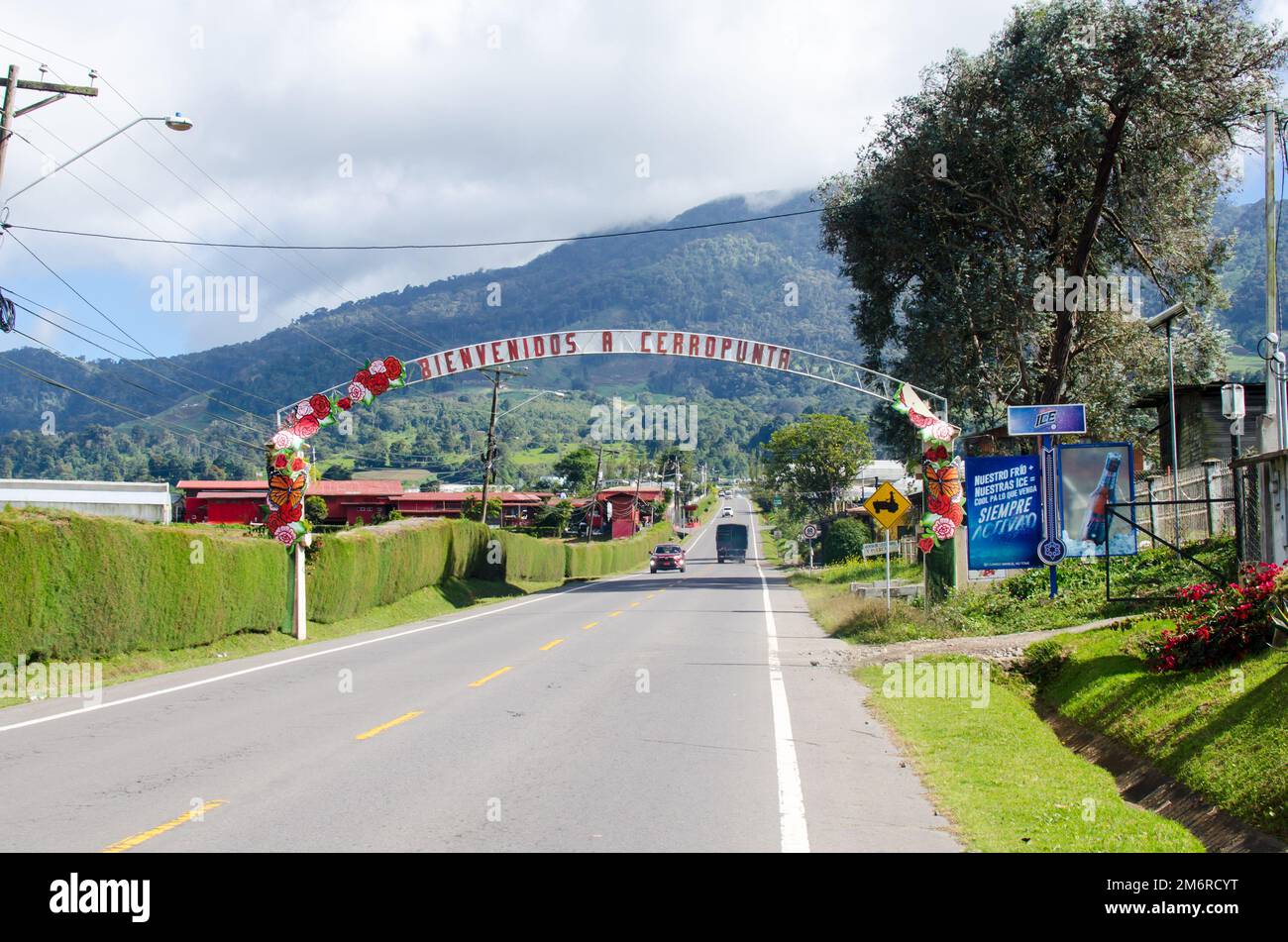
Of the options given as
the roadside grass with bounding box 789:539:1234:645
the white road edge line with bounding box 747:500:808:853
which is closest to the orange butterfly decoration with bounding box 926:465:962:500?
the roadside grass with bounding box 789:539:1234:645

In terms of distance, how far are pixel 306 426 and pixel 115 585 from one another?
9.62m

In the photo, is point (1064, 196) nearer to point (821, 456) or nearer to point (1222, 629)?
point (1222, 629)

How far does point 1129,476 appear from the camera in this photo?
77.2ft

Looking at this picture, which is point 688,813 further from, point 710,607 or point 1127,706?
point 710,607

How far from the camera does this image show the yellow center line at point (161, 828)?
7199mm

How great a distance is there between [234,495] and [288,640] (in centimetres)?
5816

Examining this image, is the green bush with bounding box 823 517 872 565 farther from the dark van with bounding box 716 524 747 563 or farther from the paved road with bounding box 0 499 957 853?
the paved road with bounding box 0 499 957 853

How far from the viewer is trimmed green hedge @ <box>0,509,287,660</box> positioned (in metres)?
16.6

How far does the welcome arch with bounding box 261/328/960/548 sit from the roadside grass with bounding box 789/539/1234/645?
406 centimetres

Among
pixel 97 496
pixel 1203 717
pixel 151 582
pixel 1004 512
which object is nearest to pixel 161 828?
pixel 1203 717

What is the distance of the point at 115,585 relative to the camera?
18.6 meters

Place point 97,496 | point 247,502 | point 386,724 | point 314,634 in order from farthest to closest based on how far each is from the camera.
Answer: point 247,502, point 97,496, point 314,634, point 386,724
